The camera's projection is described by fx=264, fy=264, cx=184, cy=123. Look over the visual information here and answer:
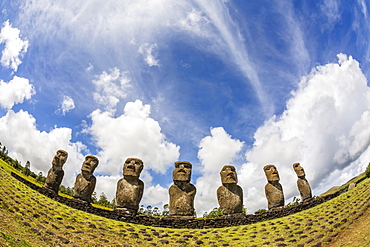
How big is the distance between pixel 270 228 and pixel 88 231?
12.6 metres

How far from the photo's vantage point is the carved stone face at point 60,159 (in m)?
26.8

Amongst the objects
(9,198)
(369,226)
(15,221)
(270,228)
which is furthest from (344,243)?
(9,198)

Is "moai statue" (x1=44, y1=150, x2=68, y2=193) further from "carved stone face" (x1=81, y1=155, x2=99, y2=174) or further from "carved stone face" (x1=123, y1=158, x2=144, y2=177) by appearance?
"carved stone face" (x1=123, y1=158, x2=144, y2=177)

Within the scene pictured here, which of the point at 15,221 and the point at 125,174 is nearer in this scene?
the point at 15,221

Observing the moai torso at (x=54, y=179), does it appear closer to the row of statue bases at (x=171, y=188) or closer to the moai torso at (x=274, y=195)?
the row of statue bases at (x=171, y=188)

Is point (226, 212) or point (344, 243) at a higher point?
point (226, 212)

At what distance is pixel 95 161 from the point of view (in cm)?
2589

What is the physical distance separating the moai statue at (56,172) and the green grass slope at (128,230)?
473 cm

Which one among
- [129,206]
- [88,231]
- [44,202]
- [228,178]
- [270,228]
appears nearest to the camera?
[88,231]

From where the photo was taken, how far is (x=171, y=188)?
77.3 ft

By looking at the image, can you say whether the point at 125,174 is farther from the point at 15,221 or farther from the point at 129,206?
the point at 15,221

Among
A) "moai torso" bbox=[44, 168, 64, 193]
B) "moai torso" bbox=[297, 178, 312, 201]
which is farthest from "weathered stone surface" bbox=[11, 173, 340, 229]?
"moai torso" bbox=[297, 178, 312, 201]

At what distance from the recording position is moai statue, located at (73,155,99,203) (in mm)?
24016

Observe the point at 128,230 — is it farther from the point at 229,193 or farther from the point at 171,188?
the point at 229,193
